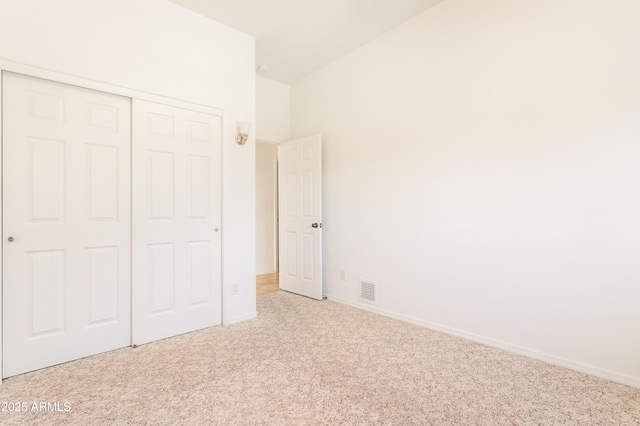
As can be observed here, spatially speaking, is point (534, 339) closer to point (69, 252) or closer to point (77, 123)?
point (69, 252)

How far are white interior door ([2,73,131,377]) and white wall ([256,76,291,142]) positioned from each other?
190cm

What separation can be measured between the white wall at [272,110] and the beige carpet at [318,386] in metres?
2.79

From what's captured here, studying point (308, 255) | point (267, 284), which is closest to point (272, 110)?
point (308, 255)

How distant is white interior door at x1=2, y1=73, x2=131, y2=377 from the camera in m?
2.03

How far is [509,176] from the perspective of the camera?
2.41 meters

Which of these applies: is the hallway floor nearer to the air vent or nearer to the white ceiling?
the air vent

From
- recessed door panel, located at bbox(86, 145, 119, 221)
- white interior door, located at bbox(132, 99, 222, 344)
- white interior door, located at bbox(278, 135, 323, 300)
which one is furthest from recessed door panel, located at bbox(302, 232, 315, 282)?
recessed door panel, located at bbox(86, 145, 119, 221)

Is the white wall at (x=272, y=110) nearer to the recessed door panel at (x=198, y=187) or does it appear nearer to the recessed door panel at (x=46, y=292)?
the recessed door panel at (x=198, y=187)

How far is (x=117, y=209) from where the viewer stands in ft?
8.01

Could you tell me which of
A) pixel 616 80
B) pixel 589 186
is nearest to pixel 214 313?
pixel 589 186

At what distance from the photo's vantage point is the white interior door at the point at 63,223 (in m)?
2.03

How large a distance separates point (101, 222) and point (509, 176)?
3.33 meters

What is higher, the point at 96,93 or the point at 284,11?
the point at 284,11

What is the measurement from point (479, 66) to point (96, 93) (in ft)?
10.5
